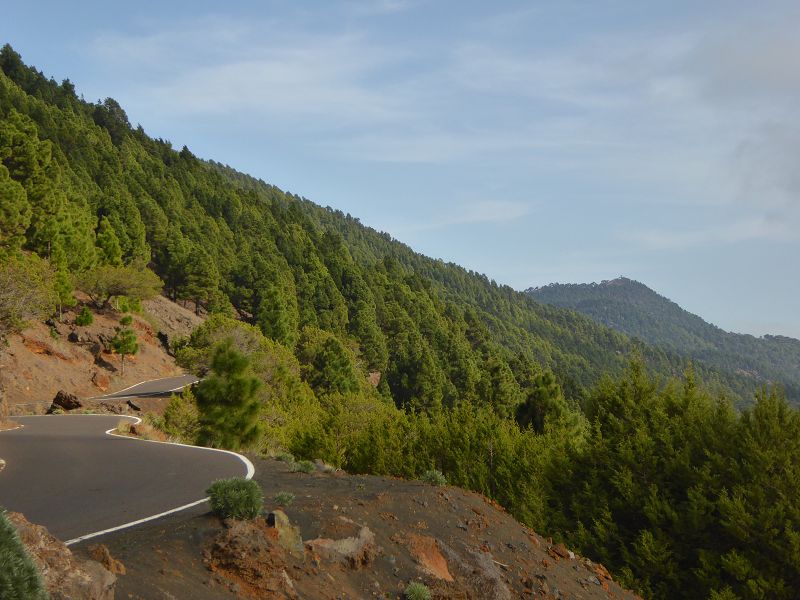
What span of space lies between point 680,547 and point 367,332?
304 feet

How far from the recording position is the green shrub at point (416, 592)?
29.5 ft

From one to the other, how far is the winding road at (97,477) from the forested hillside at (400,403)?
6604mm

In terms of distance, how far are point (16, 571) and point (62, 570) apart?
1112mm

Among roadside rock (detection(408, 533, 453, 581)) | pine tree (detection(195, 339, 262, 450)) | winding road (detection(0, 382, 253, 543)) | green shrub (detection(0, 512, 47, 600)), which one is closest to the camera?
green shrub (detection(0, 512, 47, 600))

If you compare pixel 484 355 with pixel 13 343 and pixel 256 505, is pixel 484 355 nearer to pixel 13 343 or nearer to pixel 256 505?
pixel 13 343

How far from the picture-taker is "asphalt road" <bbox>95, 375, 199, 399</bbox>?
4800cm

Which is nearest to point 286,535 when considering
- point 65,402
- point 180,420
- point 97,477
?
point 97,477

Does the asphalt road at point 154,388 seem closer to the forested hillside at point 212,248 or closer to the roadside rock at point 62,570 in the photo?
the forested hillside at point 212,248

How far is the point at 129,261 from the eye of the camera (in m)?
77.4

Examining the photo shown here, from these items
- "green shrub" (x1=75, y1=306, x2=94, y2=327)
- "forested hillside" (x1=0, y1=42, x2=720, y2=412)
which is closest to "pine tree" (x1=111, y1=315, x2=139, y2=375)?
"green shrub" (x1=75, y1=306, x2=94, y2=327)

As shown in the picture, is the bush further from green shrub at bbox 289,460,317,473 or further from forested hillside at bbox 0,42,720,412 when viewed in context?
forested hillside at bbox 0,42,720,412

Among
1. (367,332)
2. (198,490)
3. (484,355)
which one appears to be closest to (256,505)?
(198,490)

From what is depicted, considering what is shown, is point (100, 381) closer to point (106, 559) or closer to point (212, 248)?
point (106, 559)

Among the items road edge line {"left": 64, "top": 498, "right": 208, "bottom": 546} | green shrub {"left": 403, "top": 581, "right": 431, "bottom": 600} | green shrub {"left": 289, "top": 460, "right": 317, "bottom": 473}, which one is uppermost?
green shrub {"left": 403, "top": 581, "right": 431, "bottom": 600}
